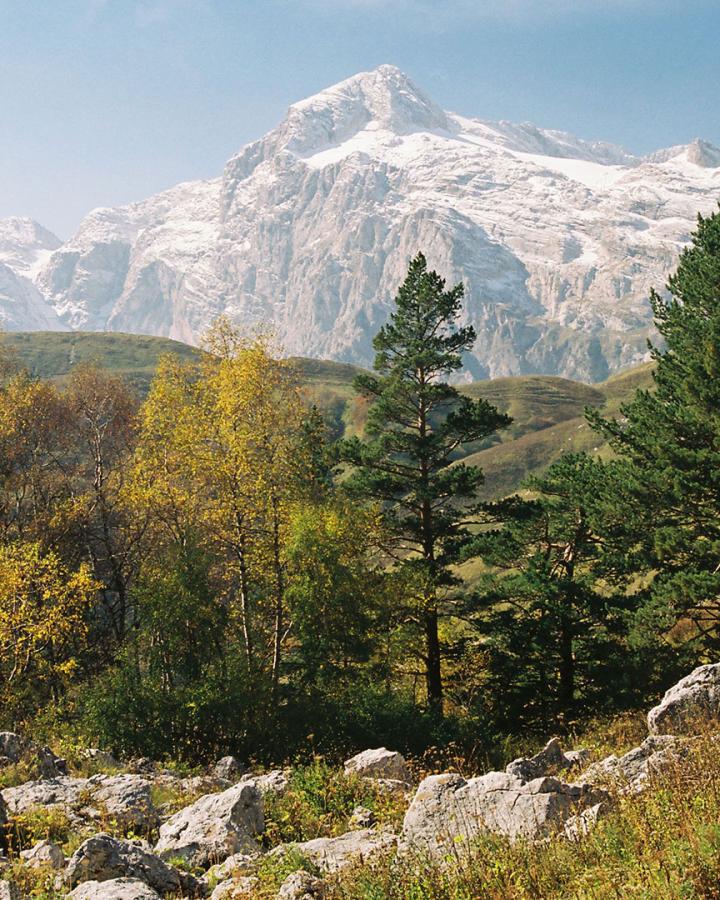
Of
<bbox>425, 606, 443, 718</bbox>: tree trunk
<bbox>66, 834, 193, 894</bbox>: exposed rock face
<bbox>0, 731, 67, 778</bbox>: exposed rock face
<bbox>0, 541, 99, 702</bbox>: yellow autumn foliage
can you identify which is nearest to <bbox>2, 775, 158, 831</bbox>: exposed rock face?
<bbox>0, 731, 67, 778</bbox>: exposed rock face

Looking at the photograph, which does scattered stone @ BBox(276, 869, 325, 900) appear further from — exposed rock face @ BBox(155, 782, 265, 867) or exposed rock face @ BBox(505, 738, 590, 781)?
exposed rock face @ BBox(505, 738, 590, 781)

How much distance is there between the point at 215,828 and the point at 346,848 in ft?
8.87

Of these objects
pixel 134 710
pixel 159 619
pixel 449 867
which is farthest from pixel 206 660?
pixel 449 867

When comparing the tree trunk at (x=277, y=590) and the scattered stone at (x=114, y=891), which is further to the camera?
the tree trunk at (x=277, y=590)

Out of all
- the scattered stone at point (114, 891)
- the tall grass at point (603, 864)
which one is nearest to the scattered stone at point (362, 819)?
the tall grass at point (603, 864)

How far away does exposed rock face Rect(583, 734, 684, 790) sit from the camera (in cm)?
1163

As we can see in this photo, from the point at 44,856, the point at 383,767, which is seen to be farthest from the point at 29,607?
the point at 44,856

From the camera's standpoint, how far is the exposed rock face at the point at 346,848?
10508 millimetres

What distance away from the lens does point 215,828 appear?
12.7 metres

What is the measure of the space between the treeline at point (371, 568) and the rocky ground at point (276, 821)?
871 cm

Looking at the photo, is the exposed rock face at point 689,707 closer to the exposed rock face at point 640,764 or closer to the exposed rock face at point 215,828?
the exposed rock face at point 640,764

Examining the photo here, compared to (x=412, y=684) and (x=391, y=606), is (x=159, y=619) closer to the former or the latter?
(x=391, y=606)

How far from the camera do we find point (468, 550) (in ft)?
105

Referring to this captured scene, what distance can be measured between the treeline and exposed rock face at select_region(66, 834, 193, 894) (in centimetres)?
1342
